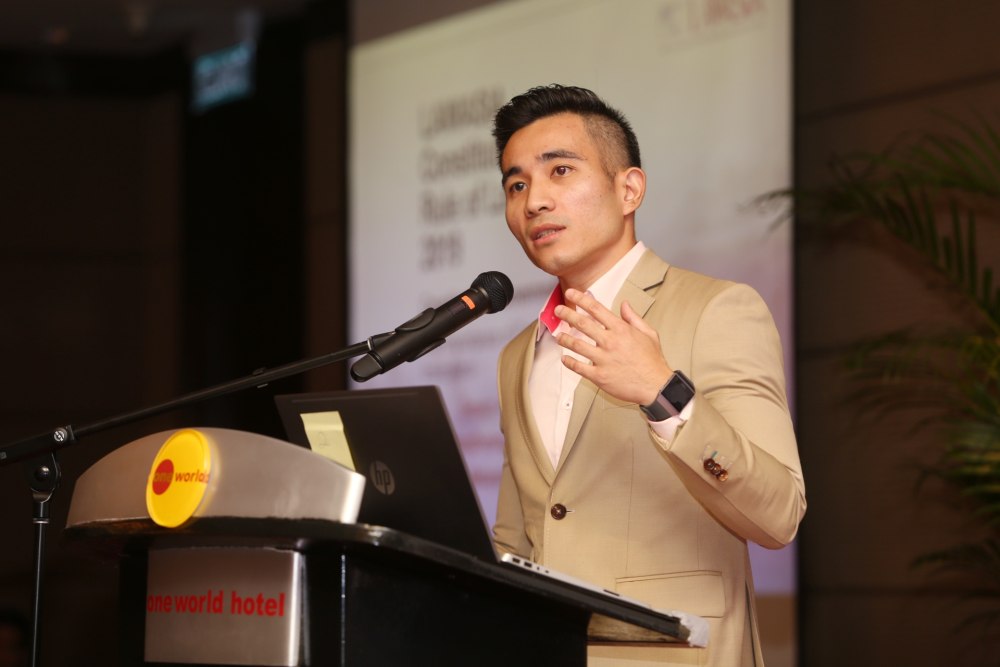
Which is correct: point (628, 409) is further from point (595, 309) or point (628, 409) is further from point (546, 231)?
point (595, 309)

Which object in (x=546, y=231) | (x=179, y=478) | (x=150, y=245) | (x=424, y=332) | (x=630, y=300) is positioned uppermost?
(x=150, y=245)

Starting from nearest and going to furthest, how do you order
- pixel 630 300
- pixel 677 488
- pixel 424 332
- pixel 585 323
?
pixel 585 323
pixel 424 332
pixel 677 488
pixel 630 300

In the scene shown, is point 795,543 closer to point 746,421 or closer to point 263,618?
point 746,421

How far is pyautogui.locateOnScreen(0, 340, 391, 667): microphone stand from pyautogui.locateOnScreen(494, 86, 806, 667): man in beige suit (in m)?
0.33

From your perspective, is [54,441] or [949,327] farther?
[949,327]

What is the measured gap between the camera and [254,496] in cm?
133

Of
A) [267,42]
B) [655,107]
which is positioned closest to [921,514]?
[655,107]

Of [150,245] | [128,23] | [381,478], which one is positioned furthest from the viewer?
[150,245]

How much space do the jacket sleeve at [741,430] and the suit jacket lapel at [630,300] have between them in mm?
135

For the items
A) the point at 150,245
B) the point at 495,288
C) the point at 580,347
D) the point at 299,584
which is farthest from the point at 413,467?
the point at 150,245

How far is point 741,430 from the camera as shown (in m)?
1.79

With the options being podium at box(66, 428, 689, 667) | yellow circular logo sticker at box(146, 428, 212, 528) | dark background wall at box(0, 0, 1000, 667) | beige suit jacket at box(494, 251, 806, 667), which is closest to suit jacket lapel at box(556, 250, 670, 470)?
beige suit jacket at box(494, 251, 806, 667)

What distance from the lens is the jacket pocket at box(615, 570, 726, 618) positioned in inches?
71.6

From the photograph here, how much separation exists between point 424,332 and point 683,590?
54 cm
